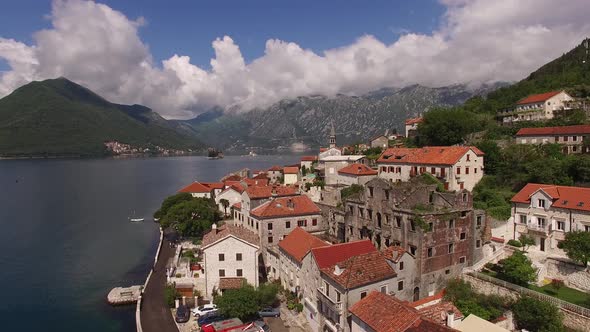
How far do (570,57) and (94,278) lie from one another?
163 m

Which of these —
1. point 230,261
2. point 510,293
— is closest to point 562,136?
point 510,293

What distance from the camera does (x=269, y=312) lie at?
37625 mm

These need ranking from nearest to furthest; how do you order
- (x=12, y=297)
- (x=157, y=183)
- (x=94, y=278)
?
(x=12, y=297) < (x=94, y=278) < (x=157, y=183)

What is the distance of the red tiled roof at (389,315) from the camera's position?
24.2 m

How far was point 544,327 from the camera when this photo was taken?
1101 inches

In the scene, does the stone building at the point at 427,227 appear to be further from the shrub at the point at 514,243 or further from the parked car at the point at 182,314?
the parked car at the point at 182,314

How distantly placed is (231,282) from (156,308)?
8.75 metres

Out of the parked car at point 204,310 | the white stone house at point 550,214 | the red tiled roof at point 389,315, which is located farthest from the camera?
the parked car at point 204,310

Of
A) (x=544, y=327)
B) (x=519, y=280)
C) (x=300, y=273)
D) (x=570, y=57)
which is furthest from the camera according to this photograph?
(x=570, y=57)

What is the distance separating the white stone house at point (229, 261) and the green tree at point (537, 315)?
2609 cm

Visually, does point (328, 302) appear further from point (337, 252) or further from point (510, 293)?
point (510, 293)

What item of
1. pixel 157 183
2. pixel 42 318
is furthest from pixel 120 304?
pixel 157 183

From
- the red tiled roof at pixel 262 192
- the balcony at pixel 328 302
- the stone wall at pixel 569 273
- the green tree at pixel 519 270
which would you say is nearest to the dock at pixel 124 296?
the red tiled roof at pixel 262 192

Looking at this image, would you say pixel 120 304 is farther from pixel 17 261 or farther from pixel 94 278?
pixel 17 261
